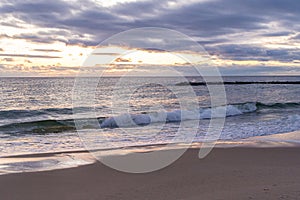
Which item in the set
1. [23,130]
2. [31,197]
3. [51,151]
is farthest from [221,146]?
[23,130]

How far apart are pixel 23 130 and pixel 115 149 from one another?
27.1 feet

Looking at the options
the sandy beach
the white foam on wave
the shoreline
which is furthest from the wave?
the sandy beach

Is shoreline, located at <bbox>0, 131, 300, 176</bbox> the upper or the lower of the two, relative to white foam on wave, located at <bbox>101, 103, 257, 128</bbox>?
upper

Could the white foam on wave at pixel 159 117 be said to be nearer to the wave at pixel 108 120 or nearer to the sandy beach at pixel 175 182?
the wave at pixel 108 120

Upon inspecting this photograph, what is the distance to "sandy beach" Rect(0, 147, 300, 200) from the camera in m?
6.34

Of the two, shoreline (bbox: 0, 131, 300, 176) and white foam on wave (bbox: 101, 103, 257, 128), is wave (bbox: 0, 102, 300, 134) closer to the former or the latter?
white foam on wave (bbox: 101, 103, 257, 128)

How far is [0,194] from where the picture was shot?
672 cm

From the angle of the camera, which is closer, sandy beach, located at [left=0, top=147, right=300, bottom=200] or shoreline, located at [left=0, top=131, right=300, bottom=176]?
sandy beach, located at [left=0, top=147, right=300, bottom=200]

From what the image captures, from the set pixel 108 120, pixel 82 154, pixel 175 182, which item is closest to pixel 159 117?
pixel 108 120

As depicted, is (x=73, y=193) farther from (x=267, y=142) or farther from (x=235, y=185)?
(x=267, y=142)

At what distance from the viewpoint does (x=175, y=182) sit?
729 centimetres

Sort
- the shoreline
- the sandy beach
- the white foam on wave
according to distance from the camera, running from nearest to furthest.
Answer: the sandy beach, the shoreline, the white foam on wave

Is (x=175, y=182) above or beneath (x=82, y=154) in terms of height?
above

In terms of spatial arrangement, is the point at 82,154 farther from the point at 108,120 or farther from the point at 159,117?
the point at 159,117
